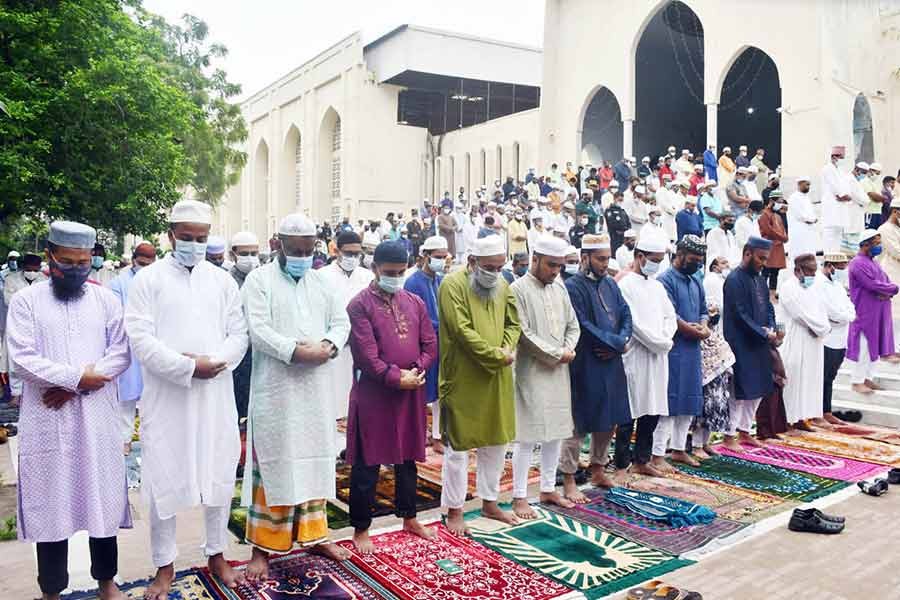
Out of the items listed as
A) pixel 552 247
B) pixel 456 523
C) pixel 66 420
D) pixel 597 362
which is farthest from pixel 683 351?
pixel 66 420

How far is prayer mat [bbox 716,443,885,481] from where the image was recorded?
5.45 meters

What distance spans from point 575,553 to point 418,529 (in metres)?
0.90

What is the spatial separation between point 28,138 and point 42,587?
26.3 feet

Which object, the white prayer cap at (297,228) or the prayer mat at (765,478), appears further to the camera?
the prayer mat at (765,478)

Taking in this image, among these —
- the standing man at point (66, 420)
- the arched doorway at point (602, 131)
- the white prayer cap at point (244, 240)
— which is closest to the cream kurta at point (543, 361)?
the standing man at point (66, 420)

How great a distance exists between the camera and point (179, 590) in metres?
3.36

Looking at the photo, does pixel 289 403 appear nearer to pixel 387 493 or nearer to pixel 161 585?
pixel 161 585

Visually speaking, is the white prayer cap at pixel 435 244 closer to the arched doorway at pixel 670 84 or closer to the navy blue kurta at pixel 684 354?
A: the navy blue kurta at pixel 684 354

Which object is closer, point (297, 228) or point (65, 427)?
point (65, 427)

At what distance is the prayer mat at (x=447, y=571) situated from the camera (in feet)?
11.1

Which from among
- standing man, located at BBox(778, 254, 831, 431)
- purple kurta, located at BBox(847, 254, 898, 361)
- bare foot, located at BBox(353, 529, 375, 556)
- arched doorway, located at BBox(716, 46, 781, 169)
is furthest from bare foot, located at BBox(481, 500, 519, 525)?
arched doorway, located at BBox(716, 46, 781, 169)

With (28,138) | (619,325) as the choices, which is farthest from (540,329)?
(28,138)

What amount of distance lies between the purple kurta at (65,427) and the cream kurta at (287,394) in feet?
2.10

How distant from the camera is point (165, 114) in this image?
11.0m
